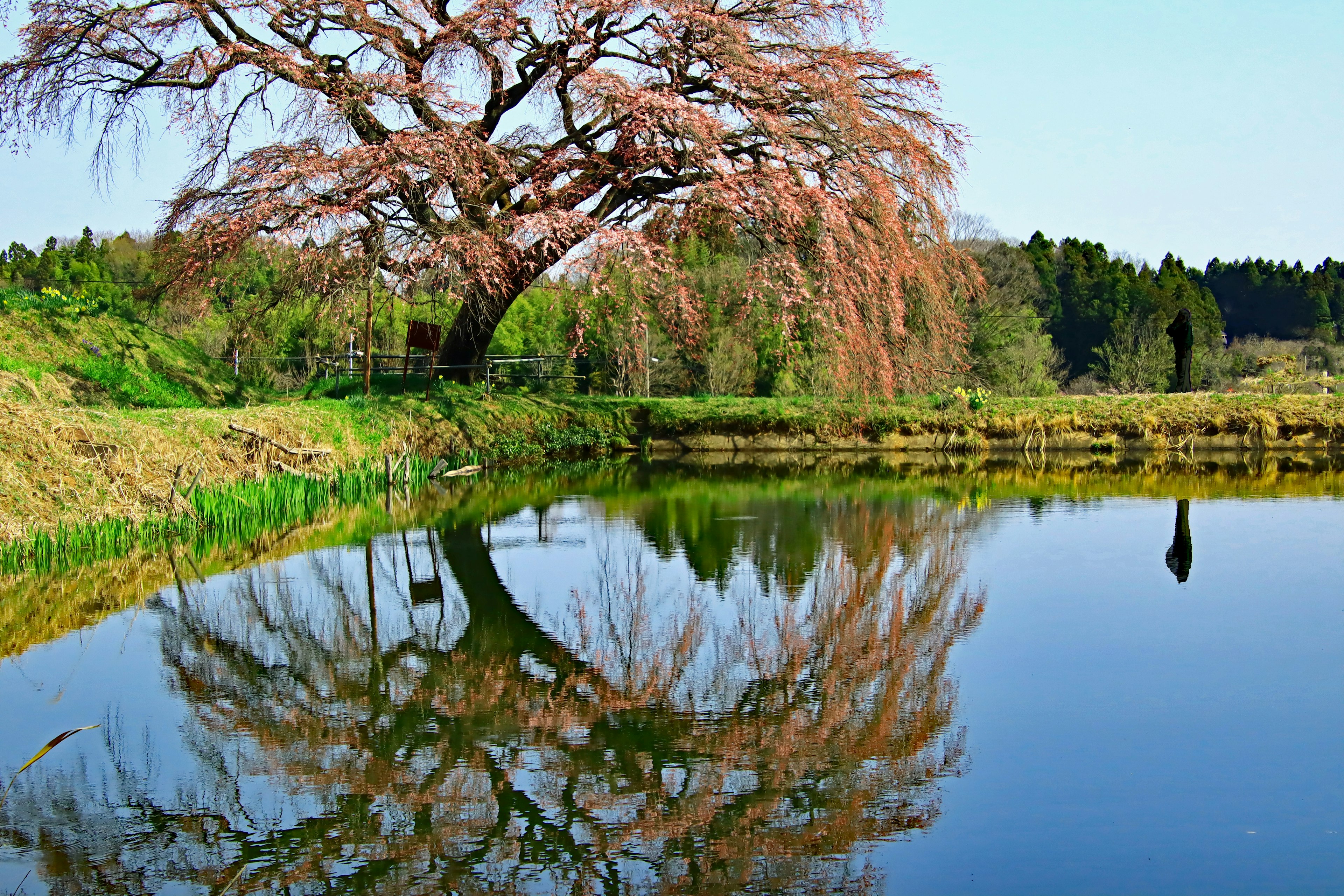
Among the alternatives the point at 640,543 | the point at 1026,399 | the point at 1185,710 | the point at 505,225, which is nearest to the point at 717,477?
the point at 505,225

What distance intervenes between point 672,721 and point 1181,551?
627cm

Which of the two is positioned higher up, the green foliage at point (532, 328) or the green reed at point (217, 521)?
the green foliage at point (532, 328)

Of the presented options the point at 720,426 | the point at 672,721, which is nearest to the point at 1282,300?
the point at 720,426

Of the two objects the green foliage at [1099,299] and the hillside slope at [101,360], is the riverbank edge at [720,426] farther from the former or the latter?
the green foliage at [1099,299]

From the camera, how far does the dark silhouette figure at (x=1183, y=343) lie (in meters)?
21.4

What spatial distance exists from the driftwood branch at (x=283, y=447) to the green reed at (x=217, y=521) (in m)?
0.34

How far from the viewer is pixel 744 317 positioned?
16.6 meters

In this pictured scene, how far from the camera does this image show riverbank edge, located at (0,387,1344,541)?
14.0 m

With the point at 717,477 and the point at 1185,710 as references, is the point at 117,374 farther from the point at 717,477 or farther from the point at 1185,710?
the point at 1185,710

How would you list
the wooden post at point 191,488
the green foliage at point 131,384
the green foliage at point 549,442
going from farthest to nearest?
the green foliage at point 549,442 → the green foliage at point 131,384 → the wooden post at point 191,488

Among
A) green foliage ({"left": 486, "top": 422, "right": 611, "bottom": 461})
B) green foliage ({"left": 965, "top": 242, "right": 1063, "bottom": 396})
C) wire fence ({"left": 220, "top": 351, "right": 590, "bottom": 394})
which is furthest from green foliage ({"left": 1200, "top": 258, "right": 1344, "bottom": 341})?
green foliage ({"left": 486, "top": 422, "right": 611, "bottom": 461})

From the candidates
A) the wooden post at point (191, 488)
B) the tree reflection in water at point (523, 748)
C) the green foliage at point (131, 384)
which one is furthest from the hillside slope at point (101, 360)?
the tree reflection in water at point (523, 748)

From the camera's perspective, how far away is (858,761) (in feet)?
14.8

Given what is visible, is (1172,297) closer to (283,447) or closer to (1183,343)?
(1183,343)
